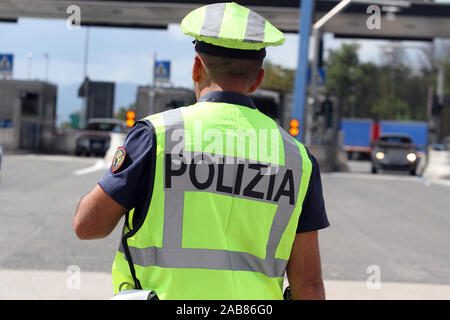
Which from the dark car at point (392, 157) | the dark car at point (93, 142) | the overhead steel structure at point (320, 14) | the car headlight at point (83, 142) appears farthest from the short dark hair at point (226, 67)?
the car headlight at point (83, 142)

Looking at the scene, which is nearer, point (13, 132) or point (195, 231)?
point (195, 231)

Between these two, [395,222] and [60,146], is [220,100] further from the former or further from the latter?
[60,146]

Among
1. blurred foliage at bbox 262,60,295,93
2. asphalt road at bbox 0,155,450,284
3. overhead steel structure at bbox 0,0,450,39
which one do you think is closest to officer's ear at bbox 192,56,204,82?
Answer: asphalt road at bbox 0,155,450,284

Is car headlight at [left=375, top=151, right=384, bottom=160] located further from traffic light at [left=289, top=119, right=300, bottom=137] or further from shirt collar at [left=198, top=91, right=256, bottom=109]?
shirt collar at [left=198, top=91, right=256, bottom=109]

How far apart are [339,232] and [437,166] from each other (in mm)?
16919

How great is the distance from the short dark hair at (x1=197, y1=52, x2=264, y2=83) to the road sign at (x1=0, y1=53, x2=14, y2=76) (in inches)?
1293

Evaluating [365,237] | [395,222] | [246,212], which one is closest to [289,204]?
[246,212]

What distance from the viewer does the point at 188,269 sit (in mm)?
1798

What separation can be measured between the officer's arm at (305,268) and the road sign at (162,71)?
2820 centimetres

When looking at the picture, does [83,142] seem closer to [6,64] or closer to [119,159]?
[6,64]

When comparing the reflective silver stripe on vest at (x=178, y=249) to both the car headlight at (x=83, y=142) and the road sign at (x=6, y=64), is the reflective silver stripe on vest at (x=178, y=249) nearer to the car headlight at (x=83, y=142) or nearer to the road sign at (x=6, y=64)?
the car headlight at (x=83, y=142)

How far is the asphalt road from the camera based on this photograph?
25.1 ft

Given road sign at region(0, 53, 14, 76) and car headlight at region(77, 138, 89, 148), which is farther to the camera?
road sign at region(0, 53, 14, 76)

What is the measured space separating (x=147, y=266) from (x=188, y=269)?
11cm
